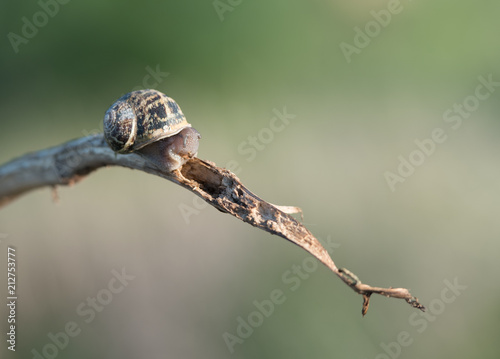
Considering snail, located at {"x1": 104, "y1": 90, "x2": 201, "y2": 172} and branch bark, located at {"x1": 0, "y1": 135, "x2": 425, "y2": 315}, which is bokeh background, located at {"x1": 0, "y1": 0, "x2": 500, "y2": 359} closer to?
branch bark, located at {"x1": 0, "y1": 135, "x2": 425, "y2": 315}

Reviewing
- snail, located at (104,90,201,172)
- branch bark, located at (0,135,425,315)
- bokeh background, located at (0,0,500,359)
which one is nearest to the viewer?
branch bark, located at (0,135,425,315)

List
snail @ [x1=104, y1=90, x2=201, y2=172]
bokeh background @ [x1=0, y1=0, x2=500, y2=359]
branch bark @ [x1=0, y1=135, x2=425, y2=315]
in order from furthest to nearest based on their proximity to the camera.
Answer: bokeh background @ [x1=0, y1=0, x2=500, y2=359], snail @ [x1=104, y1=90, x2=201, y2=172], branch bark @ [x1=0, y1=135, x2=425, y2=315]

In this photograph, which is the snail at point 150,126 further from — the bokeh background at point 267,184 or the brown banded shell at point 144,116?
the bokeh background at point 267,184

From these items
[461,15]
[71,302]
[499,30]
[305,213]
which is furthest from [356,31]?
[71,302]

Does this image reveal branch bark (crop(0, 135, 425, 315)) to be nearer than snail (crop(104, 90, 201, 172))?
Yes

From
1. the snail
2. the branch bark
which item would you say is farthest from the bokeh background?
the snail

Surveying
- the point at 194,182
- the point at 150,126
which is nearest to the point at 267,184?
the point at 150,126

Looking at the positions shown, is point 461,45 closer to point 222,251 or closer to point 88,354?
point 222,251
